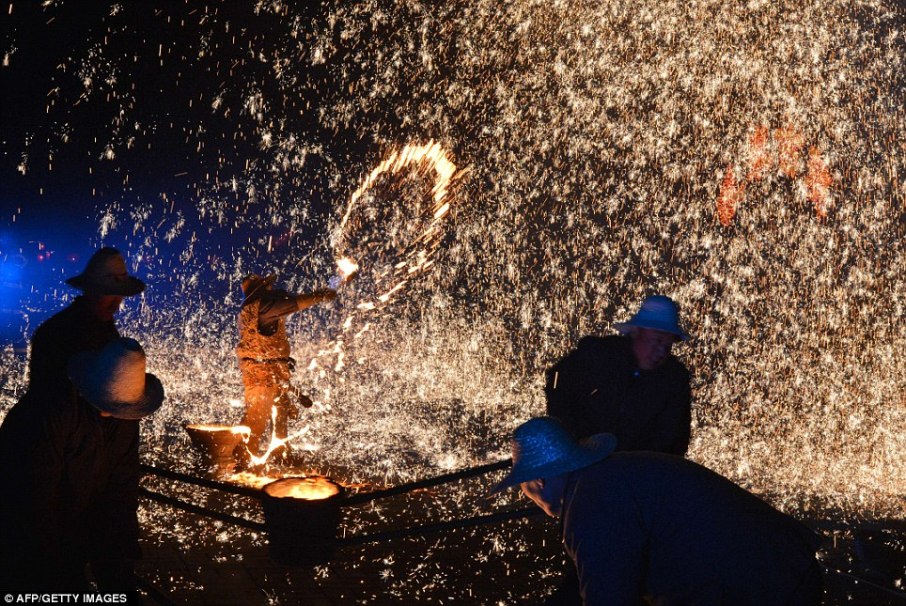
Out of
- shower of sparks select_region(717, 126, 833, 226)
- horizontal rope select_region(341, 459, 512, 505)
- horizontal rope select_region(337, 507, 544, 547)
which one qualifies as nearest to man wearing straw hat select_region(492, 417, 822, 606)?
horizontal rope select_region(337, 507, 544, 547)

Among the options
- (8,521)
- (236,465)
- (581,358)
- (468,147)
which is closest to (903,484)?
(581,358)

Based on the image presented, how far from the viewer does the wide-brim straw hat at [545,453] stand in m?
2.15

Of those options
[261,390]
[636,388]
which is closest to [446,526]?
[636,388]

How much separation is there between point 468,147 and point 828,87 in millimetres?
11028

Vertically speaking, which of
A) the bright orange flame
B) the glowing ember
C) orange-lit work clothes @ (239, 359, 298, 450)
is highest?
the bright orange flame

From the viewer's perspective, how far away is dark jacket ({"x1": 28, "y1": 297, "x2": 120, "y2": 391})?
11.3ft

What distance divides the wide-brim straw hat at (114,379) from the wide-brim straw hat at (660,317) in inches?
82.8

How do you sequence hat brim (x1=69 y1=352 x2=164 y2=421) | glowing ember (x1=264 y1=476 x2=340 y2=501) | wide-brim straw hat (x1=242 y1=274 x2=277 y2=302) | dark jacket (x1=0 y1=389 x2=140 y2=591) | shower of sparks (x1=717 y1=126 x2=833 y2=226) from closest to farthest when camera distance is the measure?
dark jacket (x1=0 y1=389 x2=140 y2=591), hat brim (x1=69 y1=352 x2=164 y2=421), glowing ember (x1=264 y1=476 x2=340 y2=501), wide-brim straw hat (x1=242 y1=274 x2=277 y2=302), shower of sparks (x1=717 y1=126 x2=833 y2=226)

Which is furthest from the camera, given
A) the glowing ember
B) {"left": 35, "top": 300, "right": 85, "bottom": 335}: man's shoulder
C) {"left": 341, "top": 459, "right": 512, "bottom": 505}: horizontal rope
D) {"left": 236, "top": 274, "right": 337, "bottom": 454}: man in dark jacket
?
{"left": 236, "top": 274, "right": 337, "bottom": 454}: man in dark jacket

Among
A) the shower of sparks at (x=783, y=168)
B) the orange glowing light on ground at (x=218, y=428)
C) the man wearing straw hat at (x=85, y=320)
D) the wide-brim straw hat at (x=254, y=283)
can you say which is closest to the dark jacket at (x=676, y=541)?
the man wearing straw hat at (x=85, y=320)

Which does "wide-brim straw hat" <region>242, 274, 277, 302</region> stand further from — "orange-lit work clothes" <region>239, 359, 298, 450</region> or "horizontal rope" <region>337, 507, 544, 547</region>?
"horizontal rope" <region>337, 507, 544, 547</region>

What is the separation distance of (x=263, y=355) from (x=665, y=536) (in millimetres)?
5347

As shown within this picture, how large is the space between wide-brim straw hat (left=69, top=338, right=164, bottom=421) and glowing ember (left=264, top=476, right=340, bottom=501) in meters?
0.90

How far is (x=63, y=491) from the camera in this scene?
2.56m
